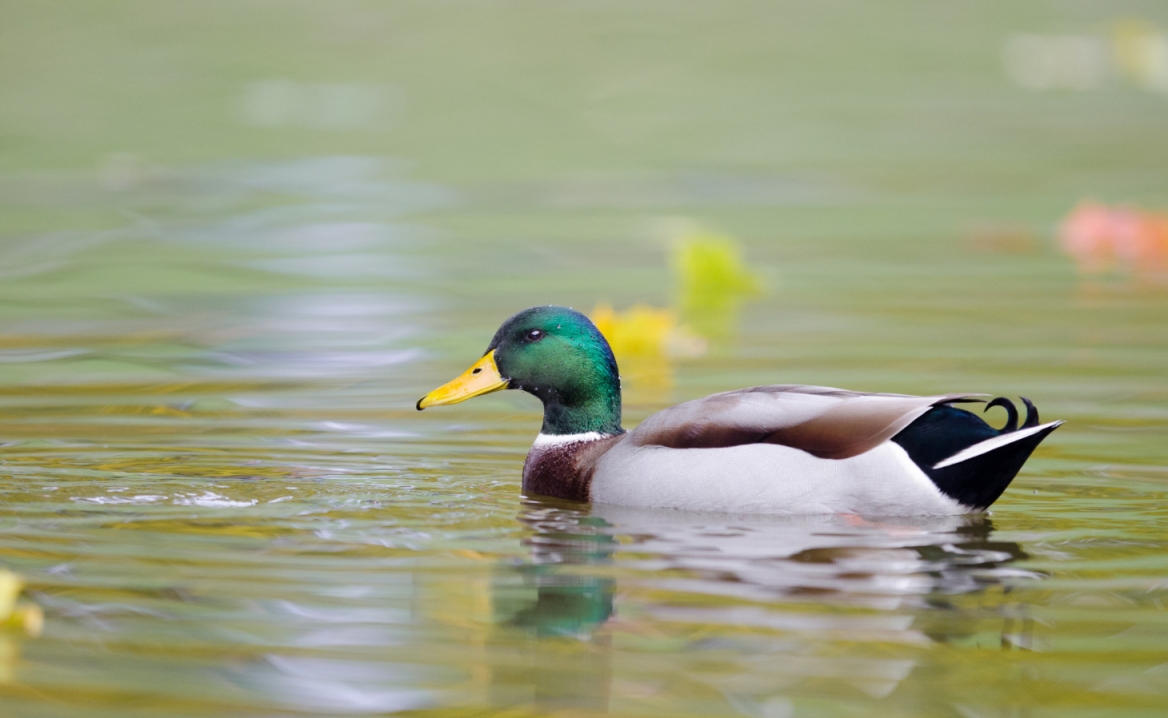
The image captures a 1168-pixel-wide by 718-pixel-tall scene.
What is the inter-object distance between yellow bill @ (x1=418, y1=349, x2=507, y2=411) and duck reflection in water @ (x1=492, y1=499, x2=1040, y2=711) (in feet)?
2.05

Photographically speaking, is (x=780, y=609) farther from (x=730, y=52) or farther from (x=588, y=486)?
(x=730, y=52)

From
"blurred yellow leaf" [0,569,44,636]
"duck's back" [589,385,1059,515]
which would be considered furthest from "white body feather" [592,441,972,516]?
"blurred yellow leaf" [0,569,44,636]

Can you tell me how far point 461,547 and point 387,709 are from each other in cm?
139

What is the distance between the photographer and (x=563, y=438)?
642cm

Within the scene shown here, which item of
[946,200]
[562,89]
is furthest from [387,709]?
[562,89]

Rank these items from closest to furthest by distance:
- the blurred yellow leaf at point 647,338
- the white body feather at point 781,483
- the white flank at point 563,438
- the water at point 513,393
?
the water at point 513,393 < the white body feather at point 781,483 < the white flank at point 563,438 < the blurred yellow leaf at point 647,338

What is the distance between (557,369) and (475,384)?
0.30m

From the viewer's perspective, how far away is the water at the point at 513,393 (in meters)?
4.17

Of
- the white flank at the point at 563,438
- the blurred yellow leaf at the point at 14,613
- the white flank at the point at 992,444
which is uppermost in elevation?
the white flank at the point at 992,444

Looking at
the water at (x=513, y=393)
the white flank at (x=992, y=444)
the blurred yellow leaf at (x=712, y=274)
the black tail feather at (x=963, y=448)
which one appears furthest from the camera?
the blurred yellow leaf at (x=712, y=274)

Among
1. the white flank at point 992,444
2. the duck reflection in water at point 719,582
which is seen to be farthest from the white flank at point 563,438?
the white flank at point 992,444

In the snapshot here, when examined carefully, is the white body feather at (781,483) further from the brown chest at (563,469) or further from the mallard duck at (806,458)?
the brown chest at (563,469)

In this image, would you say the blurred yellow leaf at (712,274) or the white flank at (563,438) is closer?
the white flank at (563,438)

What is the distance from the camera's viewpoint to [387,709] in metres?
3.87
